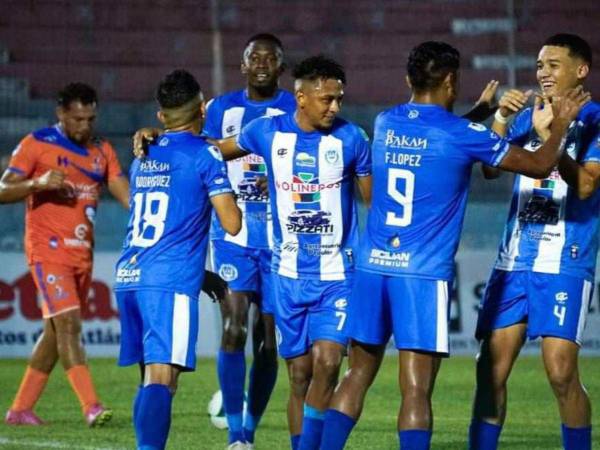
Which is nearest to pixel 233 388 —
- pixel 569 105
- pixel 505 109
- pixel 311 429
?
pixel 311 429

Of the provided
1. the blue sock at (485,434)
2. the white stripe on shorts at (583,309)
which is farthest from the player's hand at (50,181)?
the white stripe on shorts at (583,309)

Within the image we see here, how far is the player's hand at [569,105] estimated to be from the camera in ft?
20.9

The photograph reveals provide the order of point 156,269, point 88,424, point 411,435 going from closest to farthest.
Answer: point 411,435, point 156,269, point 88,424

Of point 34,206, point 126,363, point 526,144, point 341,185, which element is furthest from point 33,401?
point 526,144

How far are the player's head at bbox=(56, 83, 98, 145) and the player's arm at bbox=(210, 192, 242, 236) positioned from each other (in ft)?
10.4

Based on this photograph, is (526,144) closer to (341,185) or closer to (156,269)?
(341,185)

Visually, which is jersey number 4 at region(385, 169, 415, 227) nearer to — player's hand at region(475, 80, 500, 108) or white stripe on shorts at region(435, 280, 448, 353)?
Result: white stripe on shorts at region(435, 280, 448, 353)

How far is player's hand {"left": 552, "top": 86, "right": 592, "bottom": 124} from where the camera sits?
6.38 metres

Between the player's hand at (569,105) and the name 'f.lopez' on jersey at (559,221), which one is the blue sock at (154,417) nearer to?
the name 'f.lopez' on jersey at (559,221)

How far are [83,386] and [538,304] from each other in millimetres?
3705

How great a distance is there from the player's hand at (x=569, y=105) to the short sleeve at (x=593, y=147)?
36 cm

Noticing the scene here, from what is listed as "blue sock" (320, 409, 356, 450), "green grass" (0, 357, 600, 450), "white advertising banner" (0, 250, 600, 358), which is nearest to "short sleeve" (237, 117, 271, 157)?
"blue sock" (320, 409, 356, 450)

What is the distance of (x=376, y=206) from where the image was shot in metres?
6.49

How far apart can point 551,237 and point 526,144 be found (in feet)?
1.55
